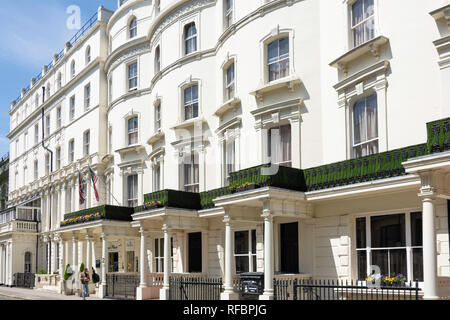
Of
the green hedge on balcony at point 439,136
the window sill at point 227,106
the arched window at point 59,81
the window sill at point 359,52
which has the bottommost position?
the green hedge on balcony at point 439,136

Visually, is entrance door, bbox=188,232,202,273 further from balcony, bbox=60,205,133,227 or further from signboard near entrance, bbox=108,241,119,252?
signboard near entrance, bbox=108,241,119,252

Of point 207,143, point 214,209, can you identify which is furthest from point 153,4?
point 214,209

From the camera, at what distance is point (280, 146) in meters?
22.1

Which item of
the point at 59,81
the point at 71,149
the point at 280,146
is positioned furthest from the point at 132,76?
the point at 280,146

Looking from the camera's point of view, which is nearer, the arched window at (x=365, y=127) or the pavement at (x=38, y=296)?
the arched window at (x=365, y=127)

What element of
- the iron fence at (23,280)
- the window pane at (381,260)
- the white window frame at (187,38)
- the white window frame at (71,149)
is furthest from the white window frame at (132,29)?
the window pane at (381,260)

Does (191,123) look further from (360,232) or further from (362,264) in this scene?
(362,264)

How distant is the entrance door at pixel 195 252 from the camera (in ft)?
88.0

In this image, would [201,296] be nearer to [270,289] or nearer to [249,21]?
[270,289]

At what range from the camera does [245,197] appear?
19.4 meters

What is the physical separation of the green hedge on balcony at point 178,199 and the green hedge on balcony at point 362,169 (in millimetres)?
7645

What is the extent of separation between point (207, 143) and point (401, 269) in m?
12.3

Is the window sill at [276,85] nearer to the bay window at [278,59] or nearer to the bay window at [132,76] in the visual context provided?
the bay window at [278,59]

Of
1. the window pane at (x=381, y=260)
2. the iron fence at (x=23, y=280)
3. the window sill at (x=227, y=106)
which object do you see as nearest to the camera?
the window pane at (x=381, y=260)
